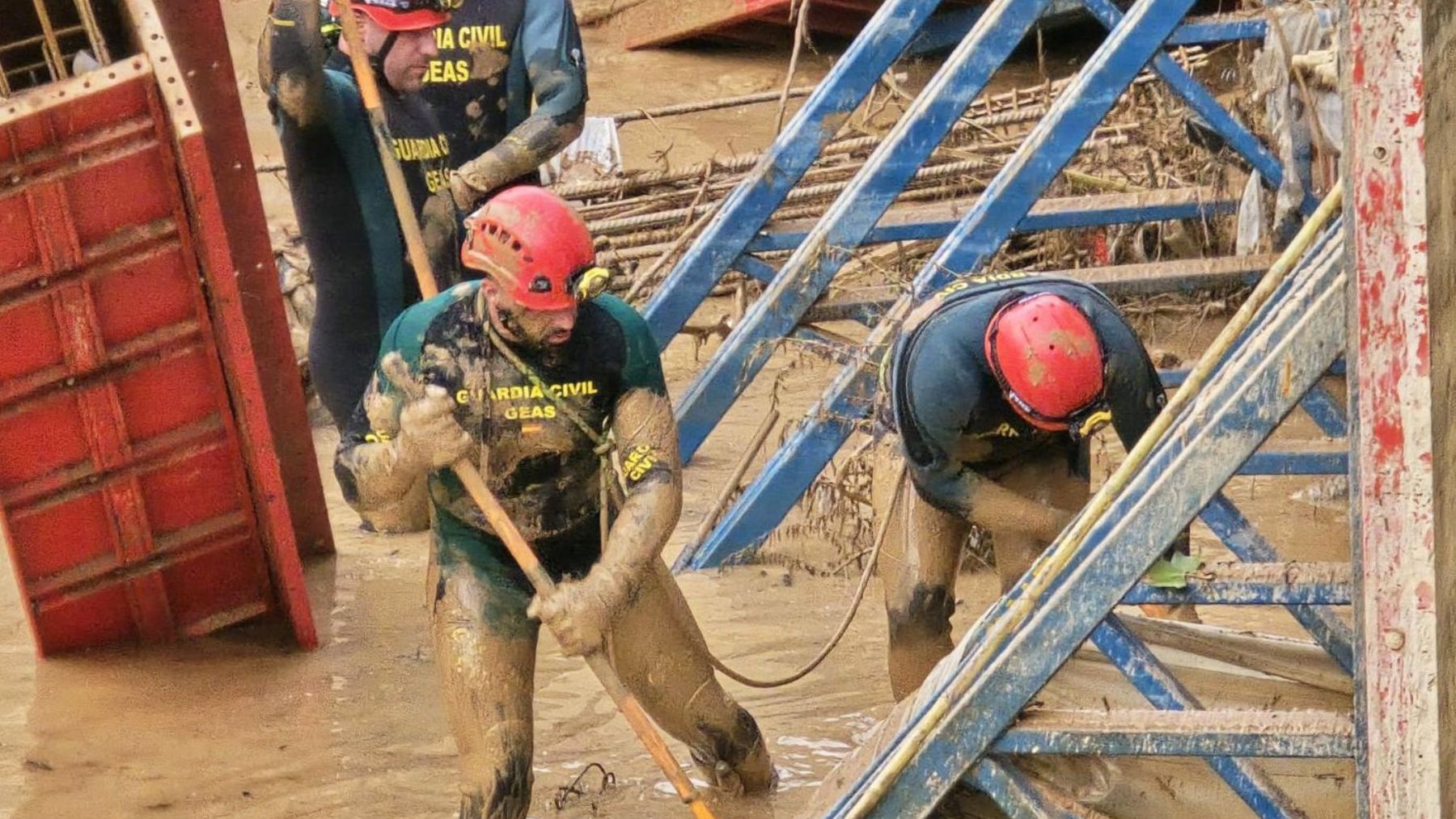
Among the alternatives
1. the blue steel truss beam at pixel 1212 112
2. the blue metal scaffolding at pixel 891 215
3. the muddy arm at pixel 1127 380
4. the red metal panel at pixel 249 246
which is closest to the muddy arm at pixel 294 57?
the red metal panel at pixel 249 246

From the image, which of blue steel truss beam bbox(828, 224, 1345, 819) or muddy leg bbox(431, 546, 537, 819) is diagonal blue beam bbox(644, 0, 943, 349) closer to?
muddy leg bbox(431, 546, 537, 819)

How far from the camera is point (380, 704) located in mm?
6109

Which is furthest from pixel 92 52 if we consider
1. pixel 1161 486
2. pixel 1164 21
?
pixel 1161 486

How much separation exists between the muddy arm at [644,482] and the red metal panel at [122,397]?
6.38ft

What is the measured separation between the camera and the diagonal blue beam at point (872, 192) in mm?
6539

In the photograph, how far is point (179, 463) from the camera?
6.30 metres

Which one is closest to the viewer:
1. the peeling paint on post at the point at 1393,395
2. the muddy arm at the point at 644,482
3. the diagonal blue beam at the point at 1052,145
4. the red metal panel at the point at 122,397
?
the peeling paint on post at the point at 1393,395

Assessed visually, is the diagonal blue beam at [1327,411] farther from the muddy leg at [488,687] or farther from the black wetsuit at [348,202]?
the black wetsuit at [348,202]

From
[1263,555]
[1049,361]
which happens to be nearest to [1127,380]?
[1049,361]

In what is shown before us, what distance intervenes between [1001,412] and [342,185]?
9.42 ft

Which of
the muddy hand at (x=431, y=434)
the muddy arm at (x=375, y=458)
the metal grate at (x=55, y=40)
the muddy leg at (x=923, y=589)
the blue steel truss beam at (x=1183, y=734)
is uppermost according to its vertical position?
the metal grate at (x=55, y=40)

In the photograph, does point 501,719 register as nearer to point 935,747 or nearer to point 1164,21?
point 935,747

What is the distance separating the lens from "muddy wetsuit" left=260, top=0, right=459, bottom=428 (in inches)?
253

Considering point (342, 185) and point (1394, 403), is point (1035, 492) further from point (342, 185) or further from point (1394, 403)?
point (342, 185)
